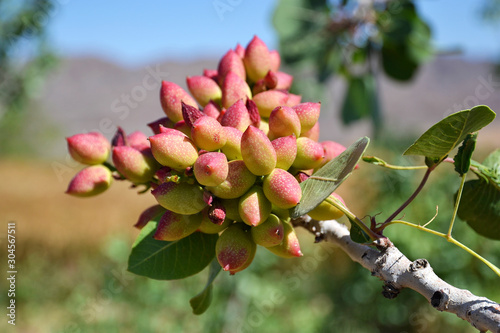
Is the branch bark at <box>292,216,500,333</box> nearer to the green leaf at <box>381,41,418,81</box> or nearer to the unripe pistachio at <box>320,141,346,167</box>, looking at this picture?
the unripe pistachio at <box>320,141,346,167</box>

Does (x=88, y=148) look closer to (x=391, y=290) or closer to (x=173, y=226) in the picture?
(x=173, y=226)

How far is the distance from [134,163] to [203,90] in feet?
0.46

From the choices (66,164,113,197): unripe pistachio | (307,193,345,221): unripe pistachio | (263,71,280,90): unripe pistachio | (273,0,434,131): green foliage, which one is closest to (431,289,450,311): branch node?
(307,193,345,221): unripe pistachio

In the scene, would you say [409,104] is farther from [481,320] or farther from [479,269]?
[481,320]

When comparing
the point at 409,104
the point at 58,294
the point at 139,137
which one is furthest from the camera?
the point at 409,104

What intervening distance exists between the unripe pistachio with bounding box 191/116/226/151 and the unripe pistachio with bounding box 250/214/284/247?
96mm

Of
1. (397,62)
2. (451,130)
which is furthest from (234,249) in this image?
(397,62)

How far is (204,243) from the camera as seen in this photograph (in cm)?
57

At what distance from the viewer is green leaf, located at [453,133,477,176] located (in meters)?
0.48

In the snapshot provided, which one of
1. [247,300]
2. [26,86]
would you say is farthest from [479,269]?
[26,86]

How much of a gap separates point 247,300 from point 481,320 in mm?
2300

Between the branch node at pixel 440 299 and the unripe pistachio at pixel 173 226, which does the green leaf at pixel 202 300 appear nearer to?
the unripe pistachio at pixel 173 226

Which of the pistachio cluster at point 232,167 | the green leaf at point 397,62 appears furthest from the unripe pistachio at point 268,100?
the green leaf at point 397,62

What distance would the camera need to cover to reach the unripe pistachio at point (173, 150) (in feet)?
1.52
